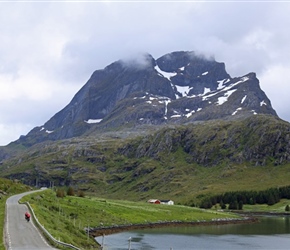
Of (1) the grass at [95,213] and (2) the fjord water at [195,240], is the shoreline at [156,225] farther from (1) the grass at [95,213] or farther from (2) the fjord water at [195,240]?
(2) the fjord water at [195,240]

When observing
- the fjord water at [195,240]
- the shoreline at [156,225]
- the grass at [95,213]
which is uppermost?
the grass at [95,213]

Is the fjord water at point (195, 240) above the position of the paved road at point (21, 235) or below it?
below

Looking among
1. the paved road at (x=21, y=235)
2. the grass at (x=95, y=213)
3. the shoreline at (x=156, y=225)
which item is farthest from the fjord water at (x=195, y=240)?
the paved road at (x=21, y=235)

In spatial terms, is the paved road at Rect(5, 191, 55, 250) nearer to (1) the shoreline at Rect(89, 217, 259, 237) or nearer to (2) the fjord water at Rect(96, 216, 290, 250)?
(2) the fjord water at Rect(96, 216, 290, 250)

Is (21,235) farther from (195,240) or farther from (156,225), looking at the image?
(156,225)

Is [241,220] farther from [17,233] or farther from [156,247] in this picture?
[17,233]

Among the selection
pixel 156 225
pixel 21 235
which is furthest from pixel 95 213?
pixel 21 235

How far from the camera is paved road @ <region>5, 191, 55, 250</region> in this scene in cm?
4706

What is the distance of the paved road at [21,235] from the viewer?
1853 inches

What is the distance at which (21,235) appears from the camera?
54000 millimetres

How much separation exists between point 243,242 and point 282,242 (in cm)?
942

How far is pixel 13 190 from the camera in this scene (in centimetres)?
13925

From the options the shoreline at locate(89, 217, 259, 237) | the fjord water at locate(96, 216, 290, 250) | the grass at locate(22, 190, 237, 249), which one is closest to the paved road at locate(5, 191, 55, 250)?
the grass at locate(22, 190, 237, 249)

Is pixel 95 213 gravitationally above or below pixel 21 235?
above
